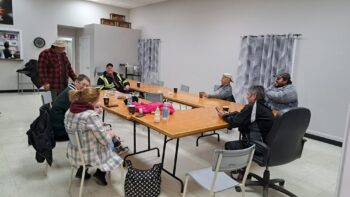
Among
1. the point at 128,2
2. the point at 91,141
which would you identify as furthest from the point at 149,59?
the point at 91,141

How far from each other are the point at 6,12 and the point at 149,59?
14.3 ft

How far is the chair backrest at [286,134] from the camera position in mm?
2146

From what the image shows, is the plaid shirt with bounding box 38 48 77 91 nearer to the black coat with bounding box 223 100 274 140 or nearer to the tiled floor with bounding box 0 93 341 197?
the tiled floor with bounding box 0 93 341 197

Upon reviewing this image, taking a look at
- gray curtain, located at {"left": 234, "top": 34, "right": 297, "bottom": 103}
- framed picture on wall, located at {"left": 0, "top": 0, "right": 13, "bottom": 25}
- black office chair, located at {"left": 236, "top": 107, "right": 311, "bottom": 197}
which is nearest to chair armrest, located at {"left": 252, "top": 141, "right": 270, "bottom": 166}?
black office chair, located at {"left": 236, "top": 107, "right": 311, "bottom": 197}

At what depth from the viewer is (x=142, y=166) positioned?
3000 millimetres

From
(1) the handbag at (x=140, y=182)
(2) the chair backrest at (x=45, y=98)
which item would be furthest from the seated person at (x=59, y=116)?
(1) the handbag at (x=140, y=182)

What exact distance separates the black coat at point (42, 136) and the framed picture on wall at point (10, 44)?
→ 6.11 m

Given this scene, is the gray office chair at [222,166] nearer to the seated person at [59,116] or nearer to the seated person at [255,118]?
the seated person at [255,118]

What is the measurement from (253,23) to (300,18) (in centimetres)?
102

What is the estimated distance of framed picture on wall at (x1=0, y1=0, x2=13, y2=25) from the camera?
6988mm

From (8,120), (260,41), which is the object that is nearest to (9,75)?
(8,120)

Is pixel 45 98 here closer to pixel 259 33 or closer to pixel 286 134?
pixel 286 134

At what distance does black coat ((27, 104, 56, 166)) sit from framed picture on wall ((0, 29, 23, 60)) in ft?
20.1

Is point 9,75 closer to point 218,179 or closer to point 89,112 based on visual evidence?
point 89,112
